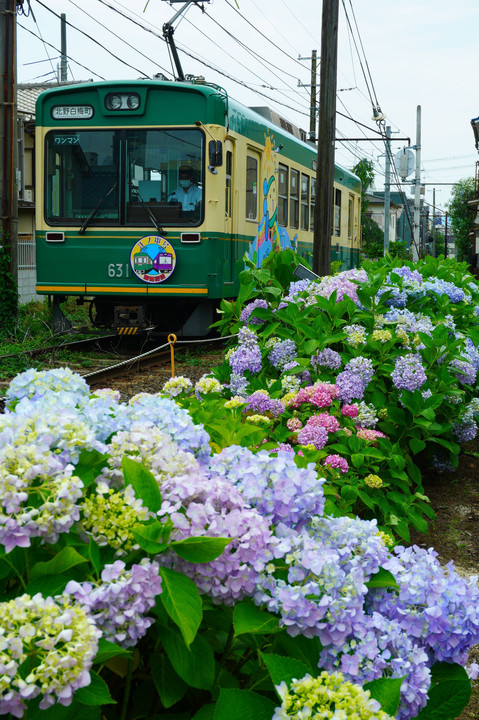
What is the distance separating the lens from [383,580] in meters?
1.61

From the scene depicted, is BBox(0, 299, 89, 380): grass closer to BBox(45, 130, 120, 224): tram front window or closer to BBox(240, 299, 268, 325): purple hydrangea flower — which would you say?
BBox(45, 130, 120, 224): tram front window

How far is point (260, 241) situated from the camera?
1234 centimetres

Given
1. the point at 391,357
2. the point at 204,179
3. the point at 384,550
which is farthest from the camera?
the point at 204,179

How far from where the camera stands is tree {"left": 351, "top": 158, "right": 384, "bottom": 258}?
46.8 metres

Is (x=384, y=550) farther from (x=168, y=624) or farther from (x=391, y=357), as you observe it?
(x=391, y=357)

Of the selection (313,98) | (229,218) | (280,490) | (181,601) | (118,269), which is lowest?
(181,601)

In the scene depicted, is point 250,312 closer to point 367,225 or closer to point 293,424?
point 293,424

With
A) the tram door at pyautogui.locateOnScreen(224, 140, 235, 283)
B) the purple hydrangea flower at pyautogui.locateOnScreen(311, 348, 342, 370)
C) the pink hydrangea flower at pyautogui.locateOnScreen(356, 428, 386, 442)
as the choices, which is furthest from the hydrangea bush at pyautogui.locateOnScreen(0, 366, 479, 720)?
the tram door at pyautogui.locateOnScreen(224, 140, 235, 283)

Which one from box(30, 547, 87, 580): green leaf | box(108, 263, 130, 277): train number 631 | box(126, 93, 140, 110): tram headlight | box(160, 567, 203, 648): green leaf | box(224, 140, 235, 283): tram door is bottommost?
box(160, 567, 203, 648): green leaf

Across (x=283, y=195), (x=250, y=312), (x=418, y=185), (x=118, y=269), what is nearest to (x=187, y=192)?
(x=118, y=269)

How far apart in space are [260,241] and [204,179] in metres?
2.30

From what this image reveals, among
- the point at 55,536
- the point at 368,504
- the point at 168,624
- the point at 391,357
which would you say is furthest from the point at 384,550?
the point at 391,357

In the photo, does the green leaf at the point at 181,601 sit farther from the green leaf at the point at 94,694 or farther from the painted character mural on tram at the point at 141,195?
the painted character mural on tram at the point at 141,195

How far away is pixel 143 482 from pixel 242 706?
40cm
